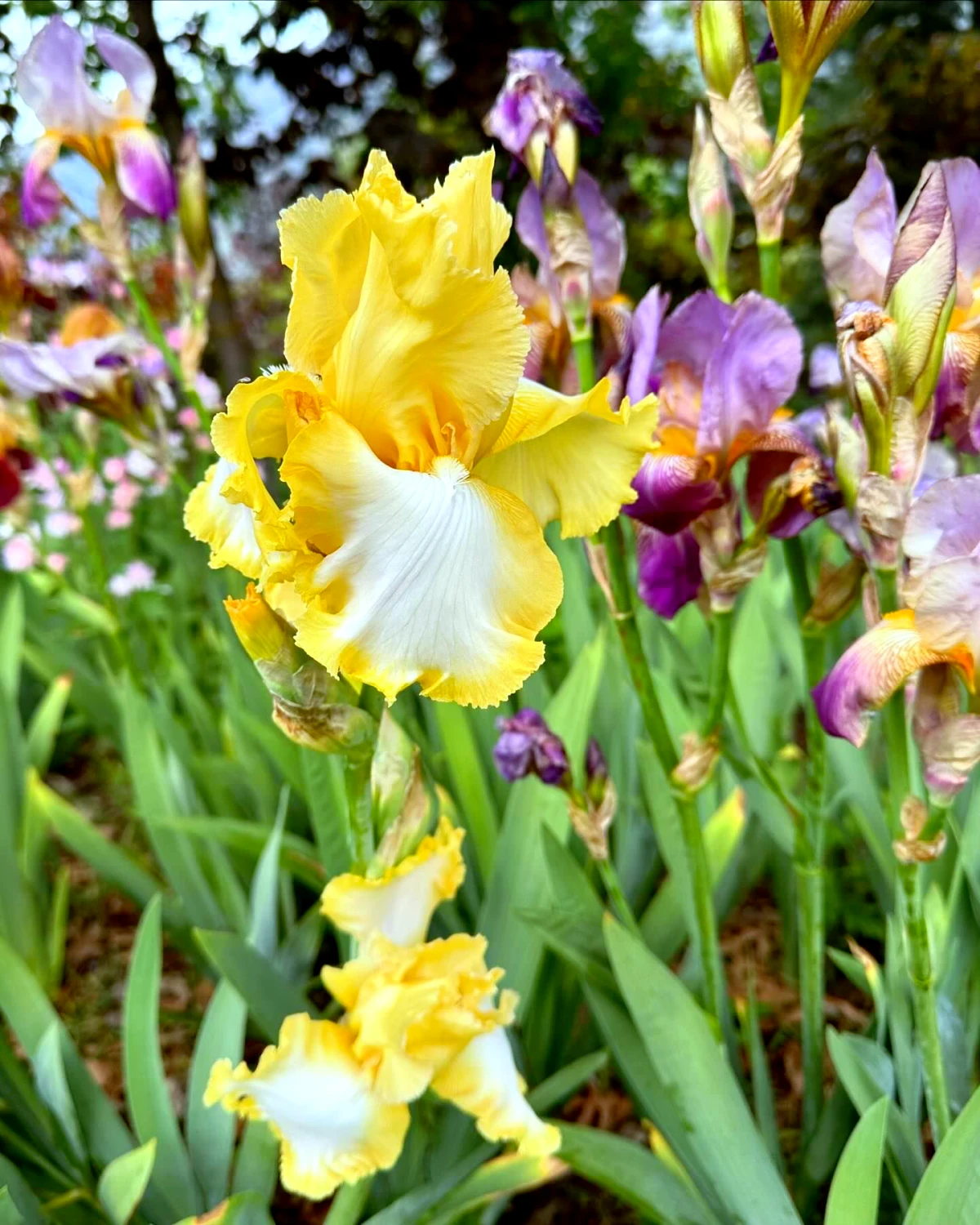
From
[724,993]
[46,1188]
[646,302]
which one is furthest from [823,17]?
[46,1188]

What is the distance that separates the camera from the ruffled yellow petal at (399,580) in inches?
18.9

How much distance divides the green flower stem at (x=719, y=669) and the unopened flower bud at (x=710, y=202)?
33 cm

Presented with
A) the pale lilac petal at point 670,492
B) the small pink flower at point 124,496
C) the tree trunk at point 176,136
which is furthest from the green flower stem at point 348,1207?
the small pink flower at point 124,496

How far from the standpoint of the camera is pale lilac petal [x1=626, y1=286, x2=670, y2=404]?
72 cm

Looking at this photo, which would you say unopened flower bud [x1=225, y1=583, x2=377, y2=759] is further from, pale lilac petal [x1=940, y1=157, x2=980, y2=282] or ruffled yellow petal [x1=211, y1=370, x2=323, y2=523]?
pale lilac petal [x1=940, y1=157, x2=980, y2=282]

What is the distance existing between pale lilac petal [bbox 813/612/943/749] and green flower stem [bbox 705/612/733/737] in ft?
0.48

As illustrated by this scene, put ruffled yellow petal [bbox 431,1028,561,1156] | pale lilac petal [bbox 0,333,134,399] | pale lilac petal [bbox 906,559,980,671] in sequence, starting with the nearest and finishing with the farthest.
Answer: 1. pale lilac petal [bbox 906,559,980,671]
2. ruffled yellow petal [bbox 431,1028,561,1156]
3. pale lilac petal [bbox 0,333,134,399]

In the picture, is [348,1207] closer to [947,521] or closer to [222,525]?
[222,525]

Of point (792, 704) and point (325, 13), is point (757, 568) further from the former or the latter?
point (325, 13)

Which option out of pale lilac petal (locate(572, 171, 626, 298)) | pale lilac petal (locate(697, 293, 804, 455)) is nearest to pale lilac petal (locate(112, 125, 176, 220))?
pale lilac petal (locate(572, 171, 626, 298))

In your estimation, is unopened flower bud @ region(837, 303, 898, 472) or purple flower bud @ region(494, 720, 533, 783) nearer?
unopened flower bud @ region(837, 303, 898, 472)

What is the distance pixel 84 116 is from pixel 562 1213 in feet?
5.58

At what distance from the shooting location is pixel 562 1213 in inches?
46.6

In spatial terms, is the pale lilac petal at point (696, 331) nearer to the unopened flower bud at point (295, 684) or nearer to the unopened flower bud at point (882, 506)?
the unopened flower bud at point (882, 506)
